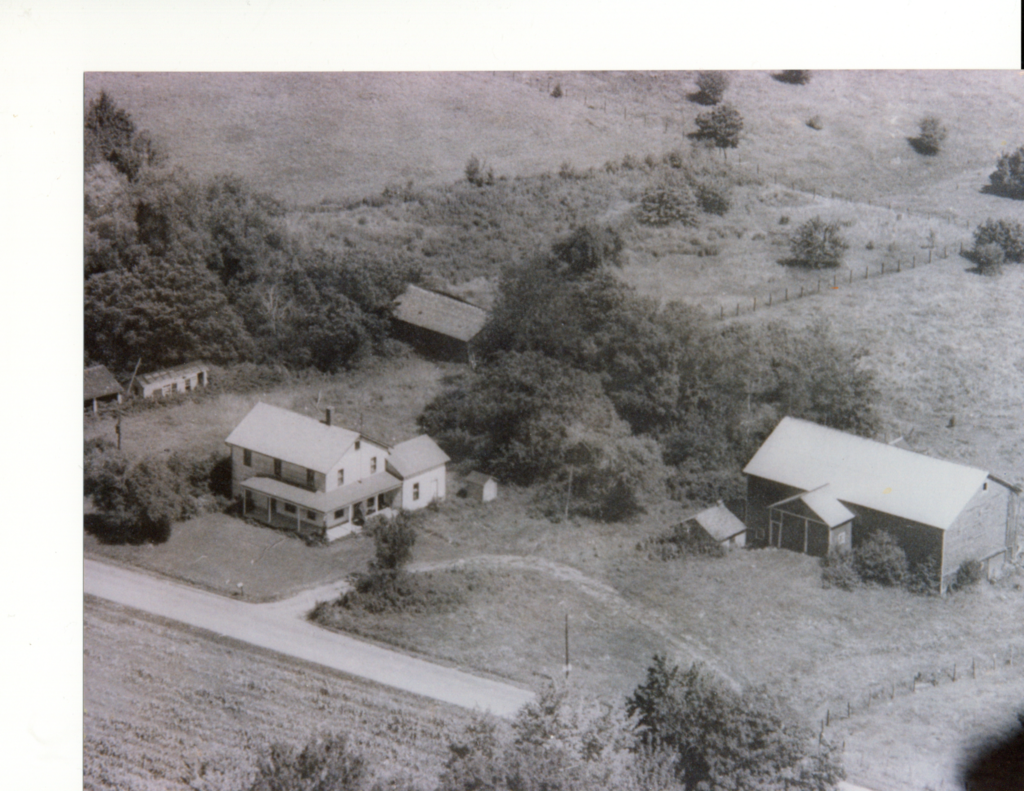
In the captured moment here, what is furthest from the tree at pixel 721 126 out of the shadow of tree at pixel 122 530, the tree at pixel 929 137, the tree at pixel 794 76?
the shadow of tree at pixel 122 530

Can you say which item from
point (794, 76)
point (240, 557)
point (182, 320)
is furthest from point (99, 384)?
point (794, 76)

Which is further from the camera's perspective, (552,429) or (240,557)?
(240,557)

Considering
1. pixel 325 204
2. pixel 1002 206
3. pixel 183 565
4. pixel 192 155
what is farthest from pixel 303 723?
pixel 1002 206

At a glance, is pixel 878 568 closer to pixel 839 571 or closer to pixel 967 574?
pixel 839 571

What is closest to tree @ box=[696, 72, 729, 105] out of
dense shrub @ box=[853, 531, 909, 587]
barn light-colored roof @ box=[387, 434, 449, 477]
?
barn light-colored roof @ box=[387, 434, 449, 477]

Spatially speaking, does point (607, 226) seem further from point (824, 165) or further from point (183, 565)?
point (183, 565)

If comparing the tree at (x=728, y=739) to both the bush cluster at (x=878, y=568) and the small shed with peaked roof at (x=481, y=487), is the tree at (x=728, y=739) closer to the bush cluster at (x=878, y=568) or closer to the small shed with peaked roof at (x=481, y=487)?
the bush cluster at (x=878, y=568)
